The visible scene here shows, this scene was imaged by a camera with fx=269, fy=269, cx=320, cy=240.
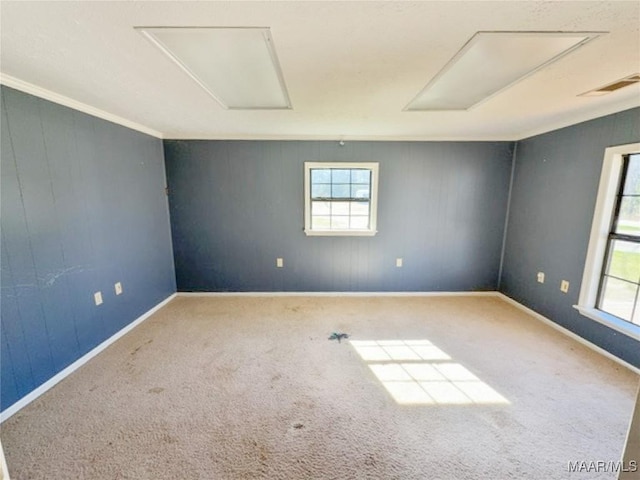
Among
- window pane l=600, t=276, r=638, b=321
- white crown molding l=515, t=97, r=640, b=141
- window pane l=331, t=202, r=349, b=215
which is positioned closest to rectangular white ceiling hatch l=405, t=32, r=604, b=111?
white crown molding l=515, t=97, r=640, b=141

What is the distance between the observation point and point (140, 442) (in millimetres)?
1540

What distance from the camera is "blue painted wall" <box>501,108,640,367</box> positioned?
2348 millimetres

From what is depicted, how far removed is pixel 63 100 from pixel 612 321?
483 cm

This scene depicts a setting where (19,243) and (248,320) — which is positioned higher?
(19,243)

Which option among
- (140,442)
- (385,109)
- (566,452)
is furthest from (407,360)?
(385,109)

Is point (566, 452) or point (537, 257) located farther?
point (537, 257)

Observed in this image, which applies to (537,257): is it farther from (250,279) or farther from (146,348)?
(146,348)

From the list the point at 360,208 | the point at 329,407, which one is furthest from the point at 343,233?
the point at 329,407

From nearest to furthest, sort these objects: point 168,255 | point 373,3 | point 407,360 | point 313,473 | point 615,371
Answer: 1. point 373,3
2. point 313,473
3. point 615,371
4. point 407,360
5. point 168,255

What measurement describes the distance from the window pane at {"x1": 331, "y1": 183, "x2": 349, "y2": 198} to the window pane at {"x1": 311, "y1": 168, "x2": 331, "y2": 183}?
129mm

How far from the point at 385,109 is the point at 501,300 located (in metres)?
2.98

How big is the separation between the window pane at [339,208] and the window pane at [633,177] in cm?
263

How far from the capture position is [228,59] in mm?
1507

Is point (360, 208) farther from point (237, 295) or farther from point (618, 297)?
point (618, 297)
